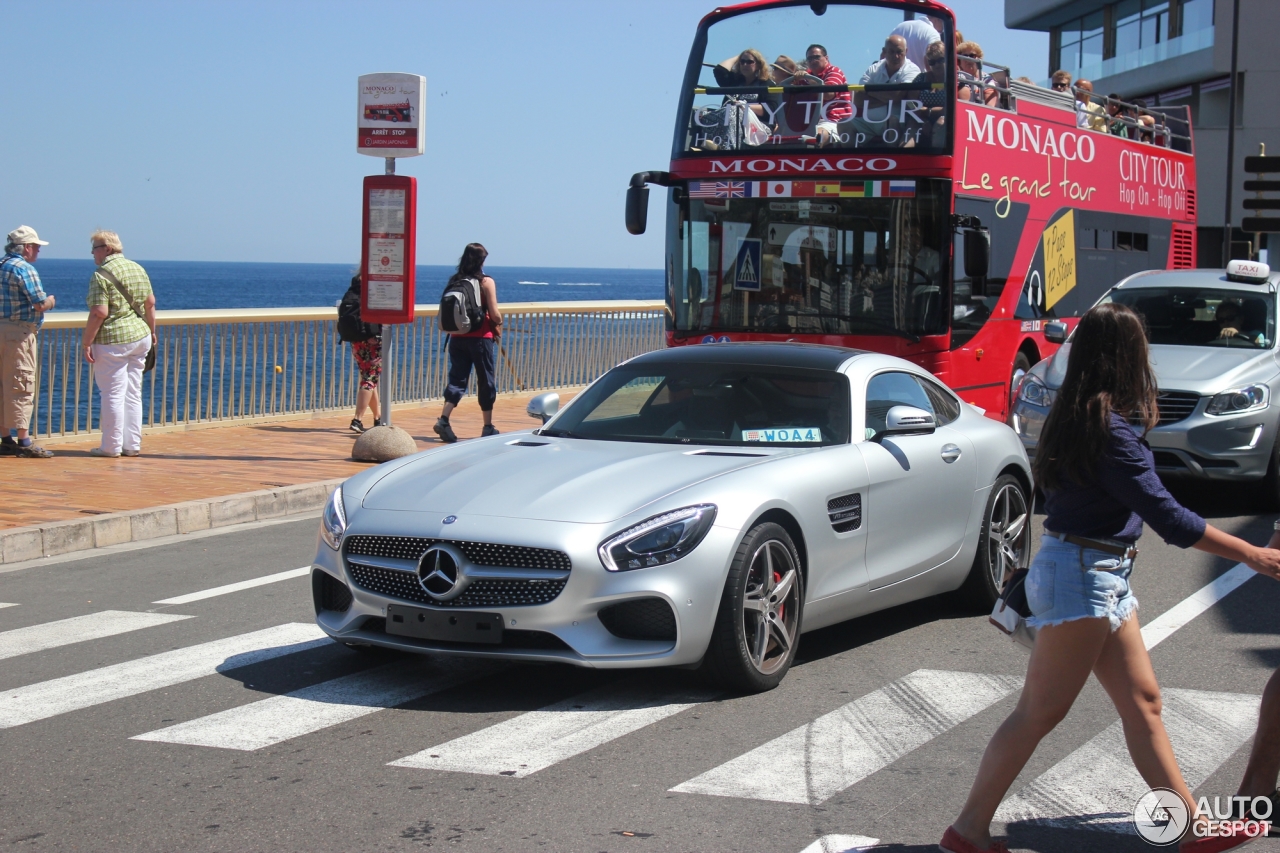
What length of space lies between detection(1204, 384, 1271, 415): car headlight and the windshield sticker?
5274 millimetres

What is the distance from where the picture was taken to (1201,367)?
11.1 metres

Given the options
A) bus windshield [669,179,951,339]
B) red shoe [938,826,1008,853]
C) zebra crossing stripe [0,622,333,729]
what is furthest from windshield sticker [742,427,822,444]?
bus windshield [669,179,951,339]

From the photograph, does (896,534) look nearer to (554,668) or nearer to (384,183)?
(554,668)

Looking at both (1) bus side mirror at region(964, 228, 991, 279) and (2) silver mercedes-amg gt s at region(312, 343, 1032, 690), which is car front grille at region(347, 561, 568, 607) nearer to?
(2) silver mercedes-amg gt s at region(312, 343, 1032, 690)

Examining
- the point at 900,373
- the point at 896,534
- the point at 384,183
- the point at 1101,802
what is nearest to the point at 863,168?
the point at 384,183

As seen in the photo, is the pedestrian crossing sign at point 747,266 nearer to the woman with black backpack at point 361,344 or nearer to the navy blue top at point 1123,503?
the woman with black backpack at point 361,344

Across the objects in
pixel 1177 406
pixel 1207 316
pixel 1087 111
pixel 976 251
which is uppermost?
pixel 1087 111

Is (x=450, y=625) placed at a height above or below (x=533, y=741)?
above

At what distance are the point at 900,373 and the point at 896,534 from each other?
1.06 m

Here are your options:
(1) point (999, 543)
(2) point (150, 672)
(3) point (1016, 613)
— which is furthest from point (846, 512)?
(2) point (150, 672)

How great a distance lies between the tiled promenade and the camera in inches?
396

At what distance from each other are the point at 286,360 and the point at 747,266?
5.74 m

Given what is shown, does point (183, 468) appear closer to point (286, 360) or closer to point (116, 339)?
point (116, 339)

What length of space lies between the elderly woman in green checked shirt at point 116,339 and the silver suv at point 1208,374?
292 inches
